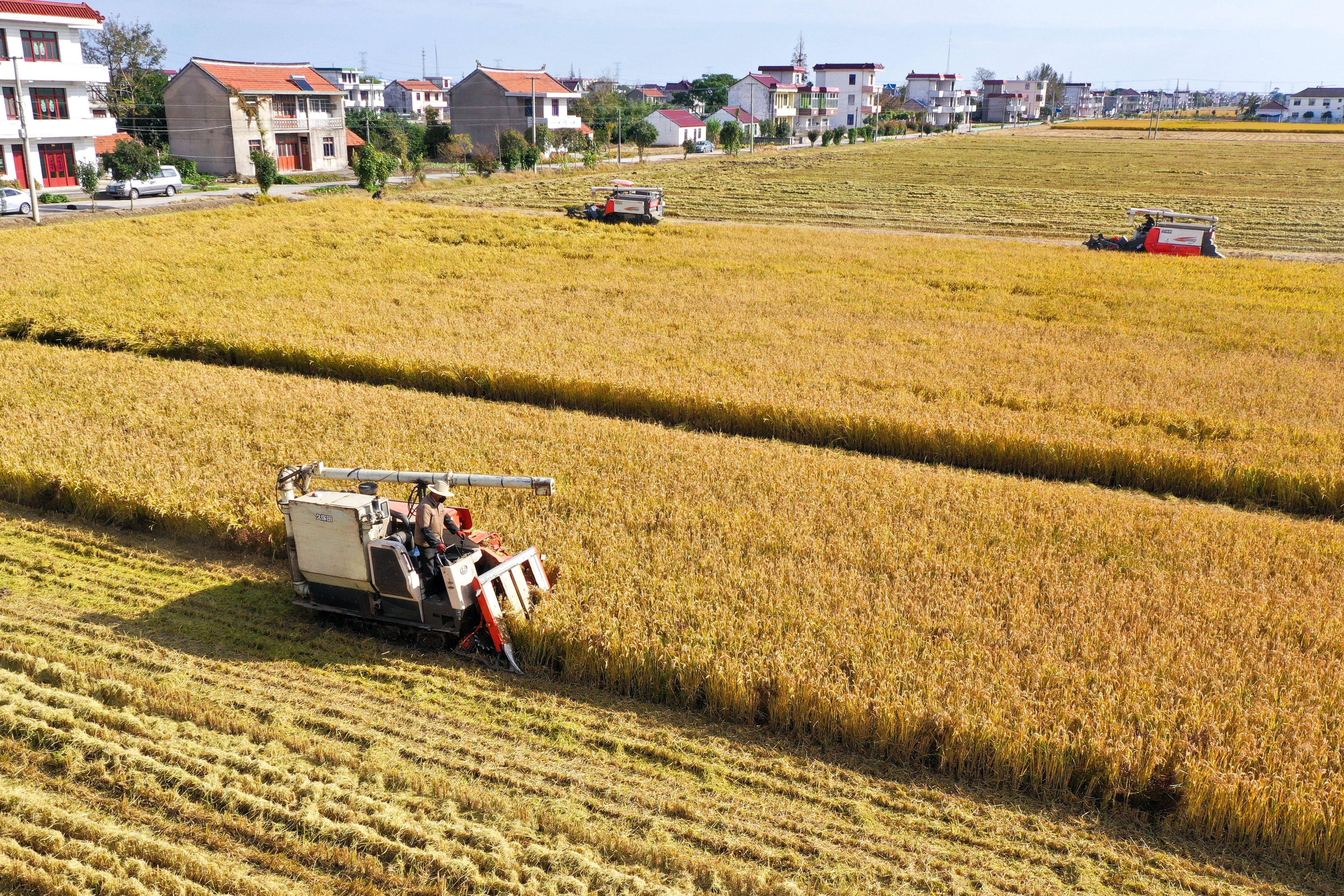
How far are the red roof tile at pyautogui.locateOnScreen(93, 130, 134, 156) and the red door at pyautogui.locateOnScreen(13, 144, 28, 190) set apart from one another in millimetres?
8238

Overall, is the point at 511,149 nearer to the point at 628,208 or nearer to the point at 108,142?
the point at 108,142

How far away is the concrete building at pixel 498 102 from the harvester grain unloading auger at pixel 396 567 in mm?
72525

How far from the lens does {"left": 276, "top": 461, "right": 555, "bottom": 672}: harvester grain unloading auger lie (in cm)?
885

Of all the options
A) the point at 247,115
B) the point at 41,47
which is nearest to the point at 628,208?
the point at 41,47

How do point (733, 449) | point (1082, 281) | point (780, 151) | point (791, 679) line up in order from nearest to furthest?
point (791, 679)
point (733, 449)
point (1082, 281)
point (780, 151)

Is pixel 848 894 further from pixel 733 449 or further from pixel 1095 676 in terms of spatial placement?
pixel 733 449

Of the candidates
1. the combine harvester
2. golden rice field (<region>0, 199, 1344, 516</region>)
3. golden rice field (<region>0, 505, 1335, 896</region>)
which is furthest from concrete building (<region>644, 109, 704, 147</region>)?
golden rice field (<region>0, 505, 1335, 896</region>)

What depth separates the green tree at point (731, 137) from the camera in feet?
268

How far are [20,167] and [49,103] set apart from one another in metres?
3.37

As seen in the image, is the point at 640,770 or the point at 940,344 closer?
the point at 640,770

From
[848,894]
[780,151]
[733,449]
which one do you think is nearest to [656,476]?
[733,449]

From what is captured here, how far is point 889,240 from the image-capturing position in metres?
38.8

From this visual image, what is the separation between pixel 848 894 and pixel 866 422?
9.88 meters

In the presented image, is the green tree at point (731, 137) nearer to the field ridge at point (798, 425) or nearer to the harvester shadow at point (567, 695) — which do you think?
the field ridge at point (798, 425)
